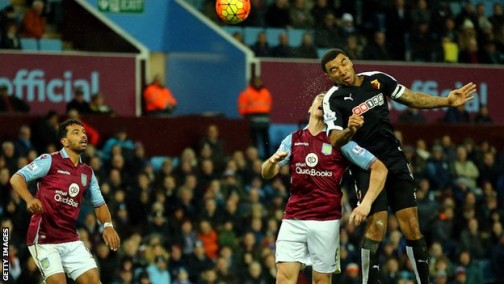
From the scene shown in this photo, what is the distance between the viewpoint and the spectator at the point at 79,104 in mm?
19703

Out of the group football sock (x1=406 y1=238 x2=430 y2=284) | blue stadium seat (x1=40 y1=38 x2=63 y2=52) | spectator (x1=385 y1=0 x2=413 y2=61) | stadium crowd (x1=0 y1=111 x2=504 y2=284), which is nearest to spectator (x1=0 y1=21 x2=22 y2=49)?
blue stadium seat (x1=40 y1=38 x2=63 y2=52)

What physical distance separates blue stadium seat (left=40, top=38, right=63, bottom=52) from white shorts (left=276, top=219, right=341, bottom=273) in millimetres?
10798

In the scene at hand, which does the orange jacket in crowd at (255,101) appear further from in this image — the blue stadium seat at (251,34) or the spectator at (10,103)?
the spectator at (10,103)

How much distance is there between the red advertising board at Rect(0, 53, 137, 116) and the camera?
20.5 metres

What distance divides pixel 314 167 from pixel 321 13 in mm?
12608

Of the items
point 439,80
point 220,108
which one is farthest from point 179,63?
point 439,80

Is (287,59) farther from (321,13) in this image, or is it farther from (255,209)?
(255,209)

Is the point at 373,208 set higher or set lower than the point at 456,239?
higher

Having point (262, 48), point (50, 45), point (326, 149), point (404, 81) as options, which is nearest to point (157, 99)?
point (50, 45)

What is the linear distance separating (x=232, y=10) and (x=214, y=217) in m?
3.64

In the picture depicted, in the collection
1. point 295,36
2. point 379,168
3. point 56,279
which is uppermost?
point 295,36

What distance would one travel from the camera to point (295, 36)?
24.0m

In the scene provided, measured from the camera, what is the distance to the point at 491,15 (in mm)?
26219

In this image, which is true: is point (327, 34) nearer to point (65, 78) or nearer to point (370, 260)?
point (65, 78)
